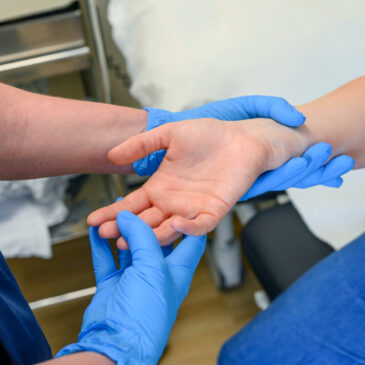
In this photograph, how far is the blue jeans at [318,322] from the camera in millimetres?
820

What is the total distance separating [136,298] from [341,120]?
1.87ft

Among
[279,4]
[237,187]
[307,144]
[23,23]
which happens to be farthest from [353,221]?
[23,23]

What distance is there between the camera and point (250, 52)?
1110 millimetres

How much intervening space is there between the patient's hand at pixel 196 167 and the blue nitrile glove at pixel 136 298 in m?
0.04

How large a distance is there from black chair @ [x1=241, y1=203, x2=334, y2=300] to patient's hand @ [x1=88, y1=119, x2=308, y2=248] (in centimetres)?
29

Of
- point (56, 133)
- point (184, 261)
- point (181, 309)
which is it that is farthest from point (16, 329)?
point (181, 309)

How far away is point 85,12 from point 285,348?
2.81ft

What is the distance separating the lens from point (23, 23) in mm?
1055

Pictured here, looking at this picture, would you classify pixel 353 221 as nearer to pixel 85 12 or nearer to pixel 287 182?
pixel 287 182

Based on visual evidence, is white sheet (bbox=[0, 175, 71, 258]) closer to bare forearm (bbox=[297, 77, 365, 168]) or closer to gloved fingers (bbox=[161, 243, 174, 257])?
gloved fingers (bbox=[161, 243, 174, 257])

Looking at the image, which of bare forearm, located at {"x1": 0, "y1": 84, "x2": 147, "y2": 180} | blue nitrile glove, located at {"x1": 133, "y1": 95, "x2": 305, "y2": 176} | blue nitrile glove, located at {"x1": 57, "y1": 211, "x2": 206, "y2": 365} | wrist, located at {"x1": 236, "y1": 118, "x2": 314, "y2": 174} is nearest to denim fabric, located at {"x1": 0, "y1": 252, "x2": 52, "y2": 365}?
blue nitrile glove, located at {"x1": 57, "y1": 211, "x2": 206, "y2": 365}

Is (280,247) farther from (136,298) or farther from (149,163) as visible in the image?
(136,298)

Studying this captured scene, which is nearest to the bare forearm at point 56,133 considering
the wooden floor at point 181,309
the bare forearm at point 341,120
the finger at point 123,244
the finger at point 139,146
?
the finger at point 139,146

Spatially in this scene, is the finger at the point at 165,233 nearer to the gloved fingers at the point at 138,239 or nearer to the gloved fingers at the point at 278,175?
the gloved fingers at the point at 138,239
